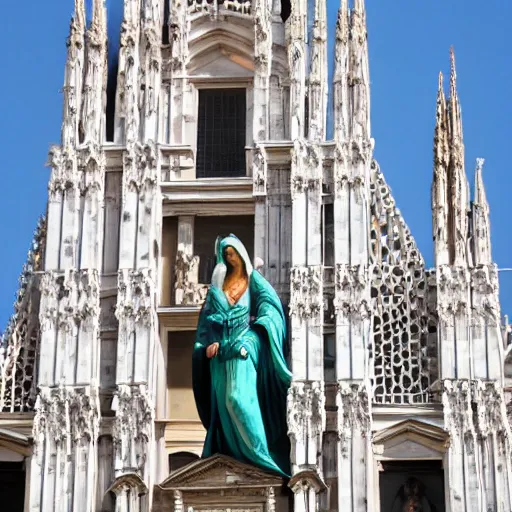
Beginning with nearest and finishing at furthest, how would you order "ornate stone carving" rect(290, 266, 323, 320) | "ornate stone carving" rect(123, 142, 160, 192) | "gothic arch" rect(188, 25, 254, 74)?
1. "ornate stone carving" rect(290, 266, 323, 320)
2. "ornate stone carving" rect(123, 142, 160, 192)
3. "gothic arch" rect(188, 25, 254, 74)

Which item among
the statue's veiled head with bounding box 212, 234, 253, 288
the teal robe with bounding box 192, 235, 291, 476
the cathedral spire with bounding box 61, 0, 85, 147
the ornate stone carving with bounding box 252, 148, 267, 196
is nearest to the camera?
the teal robe with bounding box 192, 235, 291, 476

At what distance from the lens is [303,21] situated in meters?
25.4

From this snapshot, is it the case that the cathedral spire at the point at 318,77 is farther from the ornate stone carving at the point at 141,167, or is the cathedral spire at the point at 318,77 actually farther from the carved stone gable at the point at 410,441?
the carved stone gable at the point at 410,441

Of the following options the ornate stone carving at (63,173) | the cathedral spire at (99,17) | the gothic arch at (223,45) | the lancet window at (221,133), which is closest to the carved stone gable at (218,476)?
the ornate stone carving at (63,173)

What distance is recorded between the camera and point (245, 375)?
75.9 feet

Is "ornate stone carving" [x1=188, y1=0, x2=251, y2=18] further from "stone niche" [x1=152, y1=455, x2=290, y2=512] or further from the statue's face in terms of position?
"stone niche" [x1=152, y1=455, x2=290, y2=512]

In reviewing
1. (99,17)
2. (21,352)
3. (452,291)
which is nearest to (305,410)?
(452,291)

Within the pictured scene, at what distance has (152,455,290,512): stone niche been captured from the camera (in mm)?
22672

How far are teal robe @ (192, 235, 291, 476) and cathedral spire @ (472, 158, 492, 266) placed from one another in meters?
2.95

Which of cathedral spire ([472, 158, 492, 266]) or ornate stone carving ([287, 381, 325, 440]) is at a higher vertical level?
cathedral spire ([472, 158, 492, 266])

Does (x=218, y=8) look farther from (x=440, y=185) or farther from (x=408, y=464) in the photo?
(x=408, y=464)

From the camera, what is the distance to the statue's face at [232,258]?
78.2 ft

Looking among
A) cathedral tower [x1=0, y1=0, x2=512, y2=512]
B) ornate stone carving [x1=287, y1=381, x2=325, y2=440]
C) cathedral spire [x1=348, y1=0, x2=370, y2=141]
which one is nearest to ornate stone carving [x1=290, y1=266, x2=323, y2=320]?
cathedral tower [x1=0, y1=0, x2=512, y2=512]

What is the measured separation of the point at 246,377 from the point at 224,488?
1540 mm
